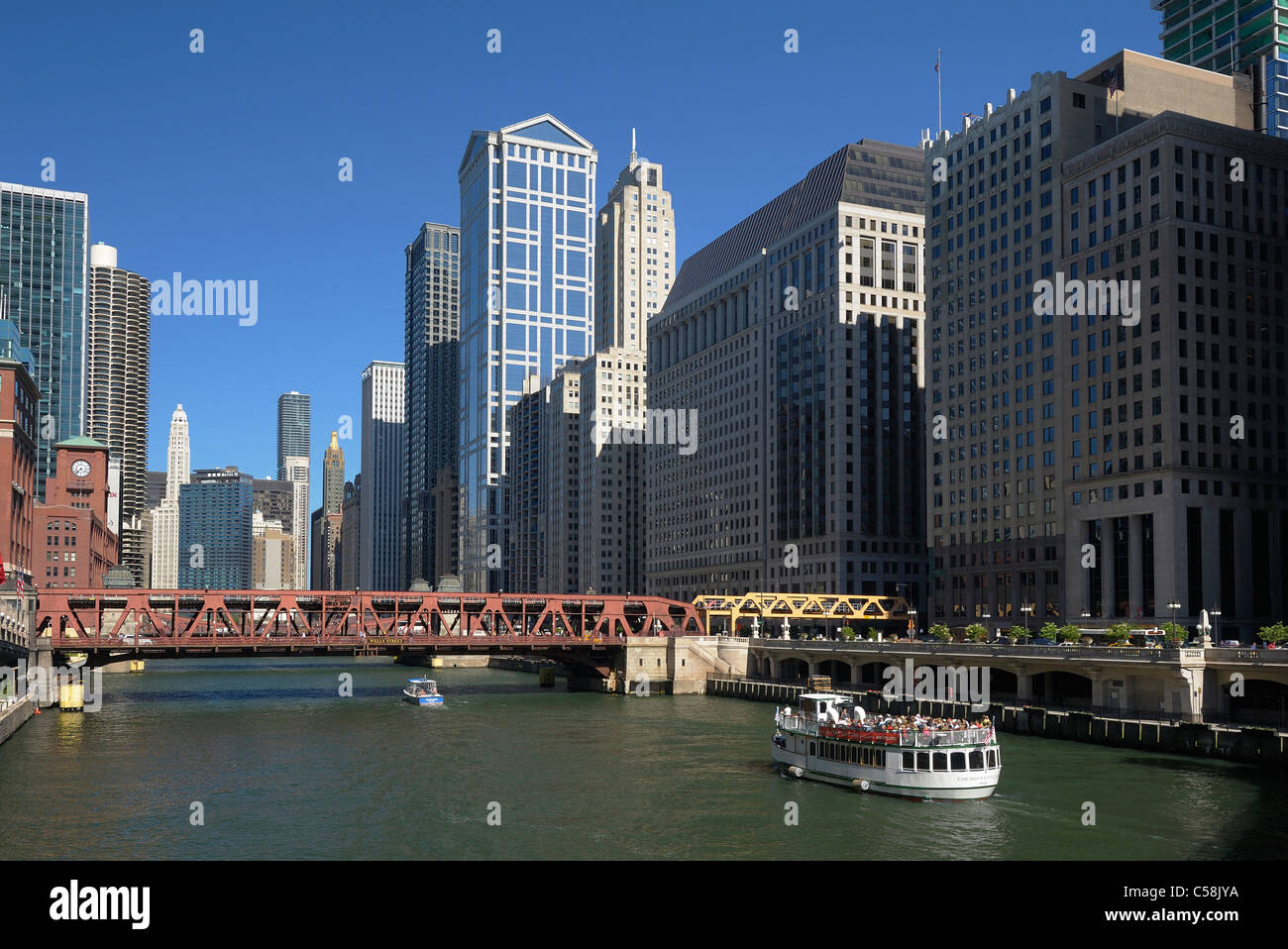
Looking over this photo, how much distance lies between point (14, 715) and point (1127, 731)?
79319 mm

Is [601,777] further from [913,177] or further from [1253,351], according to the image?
[913,177]

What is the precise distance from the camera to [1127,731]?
8112cm

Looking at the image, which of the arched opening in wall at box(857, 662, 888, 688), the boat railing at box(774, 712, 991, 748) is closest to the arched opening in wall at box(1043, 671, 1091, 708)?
the arched opening in wall at box(857, 662, 888, 688)

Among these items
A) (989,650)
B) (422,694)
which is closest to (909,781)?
(989,650)

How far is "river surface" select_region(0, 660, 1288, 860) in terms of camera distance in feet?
170

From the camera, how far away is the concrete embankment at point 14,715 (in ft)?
275

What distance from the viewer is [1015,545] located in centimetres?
14188

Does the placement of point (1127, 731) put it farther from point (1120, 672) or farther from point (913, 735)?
point (913, 735)

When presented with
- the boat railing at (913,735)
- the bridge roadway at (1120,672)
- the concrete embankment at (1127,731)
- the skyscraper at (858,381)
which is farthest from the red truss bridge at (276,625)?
the boat railing at (913,735)

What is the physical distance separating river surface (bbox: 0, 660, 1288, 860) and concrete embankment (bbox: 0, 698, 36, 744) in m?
1.21

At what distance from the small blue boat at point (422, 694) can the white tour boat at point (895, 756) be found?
5825 cm

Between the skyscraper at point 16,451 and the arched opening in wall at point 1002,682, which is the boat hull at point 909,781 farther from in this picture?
the skyscraper at point 16,451
